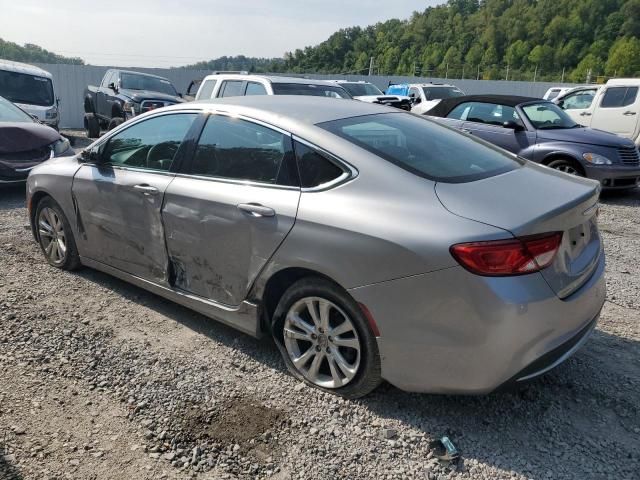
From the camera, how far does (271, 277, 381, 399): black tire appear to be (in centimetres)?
273

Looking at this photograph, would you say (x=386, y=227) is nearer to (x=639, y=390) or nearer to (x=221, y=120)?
(x=221, y=120)

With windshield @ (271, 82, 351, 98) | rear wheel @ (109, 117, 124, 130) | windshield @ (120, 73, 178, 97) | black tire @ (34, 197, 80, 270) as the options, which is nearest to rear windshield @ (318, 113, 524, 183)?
black tire @ (34, 197, 80, 270)

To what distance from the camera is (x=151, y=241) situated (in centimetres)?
376

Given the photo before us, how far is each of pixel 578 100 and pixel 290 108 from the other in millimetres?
12400

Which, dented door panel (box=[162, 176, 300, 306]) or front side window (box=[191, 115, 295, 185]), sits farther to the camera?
front side window (box=[191, 115, 295, 185])

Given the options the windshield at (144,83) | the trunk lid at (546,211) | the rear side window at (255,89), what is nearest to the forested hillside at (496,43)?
the windshield at (144,83)

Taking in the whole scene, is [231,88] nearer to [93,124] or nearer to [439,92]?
[93,124]

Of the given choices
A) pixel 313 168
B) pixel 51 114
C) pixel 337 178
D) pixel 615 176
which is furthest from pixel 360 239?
pixel 51 114

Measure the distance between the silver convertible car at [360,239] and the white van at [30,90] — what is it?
1109 cm

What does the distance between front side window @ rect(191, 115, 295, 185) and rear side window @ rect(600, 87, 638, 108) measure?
10.7 metres

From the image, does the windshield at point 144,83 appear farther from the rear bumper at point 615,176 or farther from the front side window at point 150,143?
the front side window at point 150,143

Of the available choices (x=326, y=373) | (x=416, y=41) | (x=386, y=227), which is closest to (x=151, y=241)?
(x=326, y=373)

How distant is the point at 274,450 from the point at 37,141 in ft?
24.0

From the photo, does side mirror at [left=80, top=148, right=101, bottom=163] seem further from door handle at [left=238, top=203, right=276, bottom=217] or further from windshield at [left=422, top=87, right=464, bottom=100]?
→ windshield at [left=422, top=87, right=464, bottom=100]
